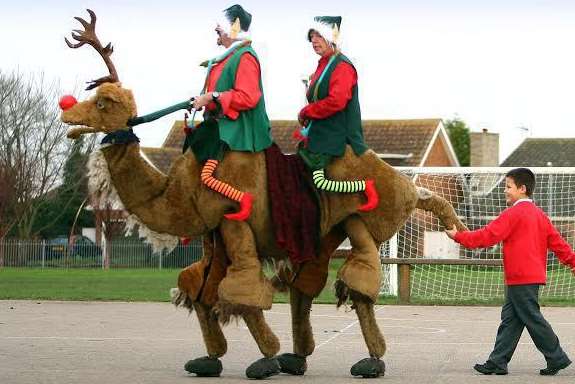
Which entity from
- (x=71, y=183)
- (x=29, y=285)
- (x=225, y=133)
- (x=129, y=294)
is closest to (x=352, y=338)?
(x=225, y=133)

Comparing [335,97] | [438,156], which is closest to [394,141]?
[438,156]

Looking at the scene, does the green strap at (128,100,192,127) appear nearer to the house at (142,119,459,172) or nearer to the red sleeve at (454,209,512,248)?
the red sleeve at (454,209,512,248)

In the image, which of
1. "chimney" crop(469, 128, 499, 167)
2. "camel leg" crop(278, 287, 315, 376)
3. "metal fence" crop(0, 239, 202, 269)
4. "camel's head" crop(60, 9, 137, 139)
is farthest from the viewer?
"chimney" crop(469, 128, 499, 167)

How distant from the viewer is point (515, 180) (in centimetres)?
1036

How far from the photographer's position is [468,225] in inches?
985

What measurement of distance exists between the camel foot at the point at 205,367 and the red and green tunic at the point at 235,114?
151cm

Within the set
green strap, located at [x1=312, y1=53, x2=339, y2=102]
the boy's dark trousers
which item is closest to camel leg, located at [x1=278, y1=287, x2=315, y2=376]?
the boy's dark trousers

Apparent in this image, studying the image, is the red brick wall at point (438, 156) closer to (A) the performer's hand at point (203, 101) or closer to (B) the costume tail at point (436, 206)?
(B) the costume tail at point (436, 206)

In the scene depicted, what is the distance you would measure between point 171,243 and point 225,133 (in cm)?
108

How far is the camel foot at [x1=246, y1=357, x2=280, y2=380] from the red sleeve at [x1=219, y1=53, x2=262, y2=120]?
1803 millimetres

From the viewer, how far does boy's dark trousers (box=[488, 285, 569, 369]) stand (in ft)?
32.8

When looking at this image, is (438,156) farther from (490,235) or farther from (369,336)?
Answer: (369,336)

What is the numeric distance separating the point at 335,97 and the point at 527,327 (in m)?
2.33

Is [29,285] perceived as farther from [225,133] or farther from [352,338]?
[225,133]
